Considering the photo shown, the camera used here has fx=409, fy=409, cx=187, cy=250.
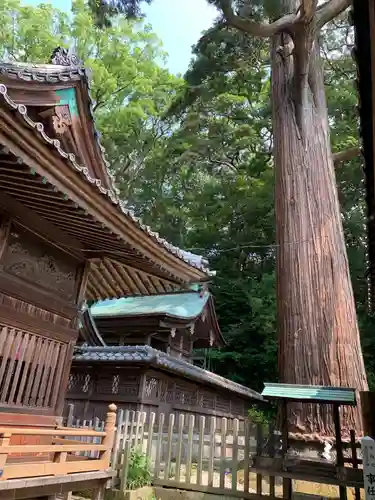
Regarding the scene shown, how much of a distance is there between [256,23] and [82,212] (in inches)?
302

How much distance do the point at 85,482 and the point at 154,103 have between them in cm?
2209

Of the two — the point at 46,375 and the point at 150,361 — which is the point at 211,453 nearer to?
the point at 46,375

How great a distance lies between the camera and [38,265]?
197 inches

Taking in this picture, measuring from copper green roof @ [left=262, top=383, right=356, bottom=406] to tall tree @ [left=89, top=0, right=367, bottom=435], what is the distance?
143 cm

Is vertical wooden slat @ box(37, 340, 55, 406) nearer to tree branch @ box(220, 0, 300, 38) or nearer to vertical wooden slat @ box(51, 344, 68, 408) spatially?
vertical wooden slat @ box(51, 344, 68, 408)

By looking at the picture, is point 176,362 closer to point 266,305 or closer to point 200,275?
point 200,275

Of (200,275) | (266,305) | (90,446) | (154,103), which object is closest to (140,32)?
(154,103)

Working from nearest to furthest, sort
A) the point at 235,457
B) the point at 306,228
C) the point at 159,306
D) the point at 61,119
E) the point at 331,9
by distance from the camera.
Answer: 1. the point at 61,119
2. the point at 235,457
3. the point at 306,228
4. the point at 331,9
5. the point at 159,306

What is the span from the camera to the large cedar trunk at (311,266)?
6941 mm

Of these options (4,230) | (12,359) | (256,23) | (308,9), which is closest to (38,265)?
(4,230)

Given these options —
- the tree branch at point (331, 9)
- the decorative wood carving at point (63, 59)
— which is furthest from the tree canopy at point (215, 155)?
the decorative wood carving at point (63, 59)

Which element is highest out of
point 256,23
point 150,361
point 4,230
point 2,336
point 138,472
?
point 256,23

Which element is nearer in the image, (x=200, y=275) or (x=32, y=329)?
(x=32, y=329)

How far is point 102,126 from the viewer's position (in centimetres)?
2320
